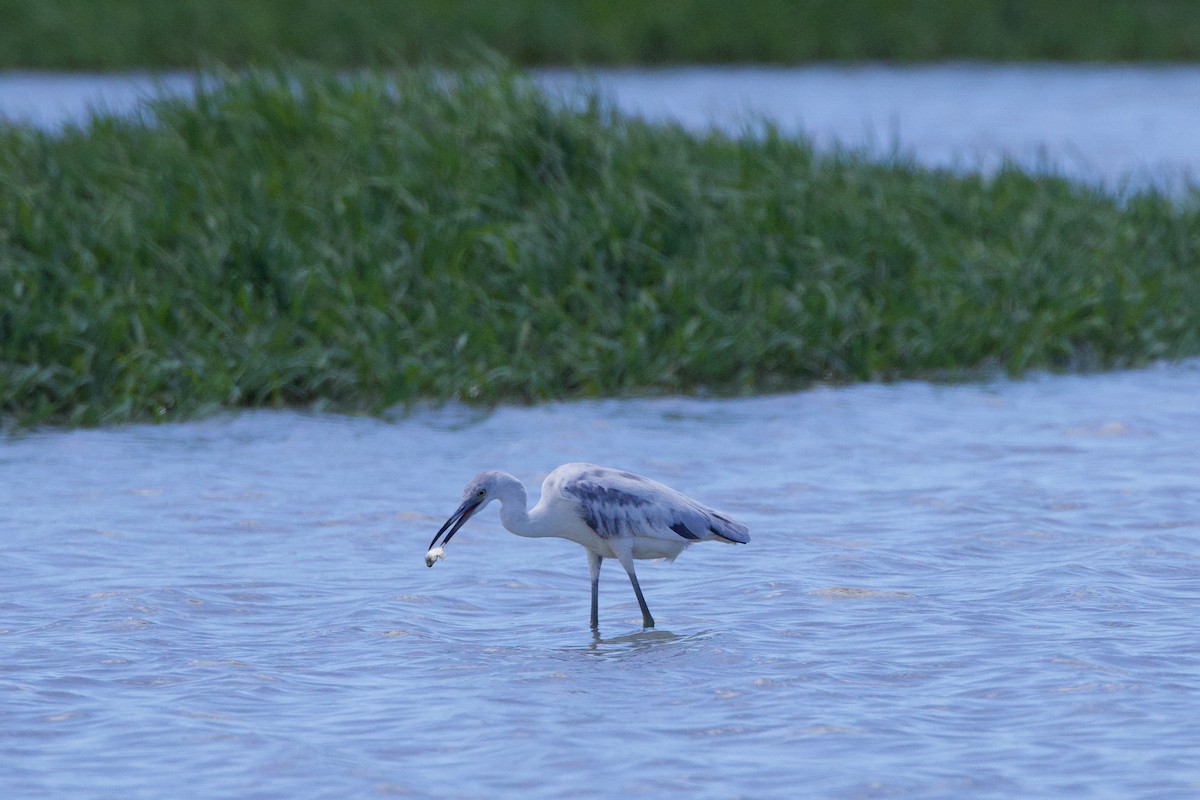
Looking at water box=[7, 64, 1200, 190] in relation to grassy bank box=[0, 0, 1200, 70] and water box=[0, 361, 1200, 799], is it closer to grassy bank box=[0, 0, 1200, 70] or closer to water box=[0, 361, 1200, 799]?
grassy bank box=[0, 0, 1200, 70]

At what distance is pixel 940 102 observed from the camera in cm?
2167

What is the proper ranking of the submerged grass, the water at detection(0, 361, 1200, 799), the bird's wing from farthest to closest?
1. the submerged grass
2. the bird's wing
3. the water at detection(0, 361, 1200, 799)

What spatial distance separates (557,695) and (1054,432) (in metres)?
4.12

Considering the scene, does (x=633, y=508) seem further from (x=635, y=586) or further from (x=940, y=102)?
(x=940, y=102)

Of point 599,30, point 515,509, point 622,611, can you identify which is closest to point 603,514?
point 515,509

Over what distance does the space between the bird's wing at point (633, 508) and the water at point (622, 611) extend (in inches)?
13.0

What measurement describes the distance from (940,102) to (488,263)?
13.3m

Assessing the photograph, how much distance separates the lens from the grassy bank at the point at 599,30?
22.4 metres

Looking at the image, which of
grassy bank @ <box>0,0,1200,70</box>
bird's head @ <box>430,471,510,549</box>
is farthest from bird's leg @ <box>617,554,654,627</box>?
grassy bank @ <box>0,0,1200,70</box>

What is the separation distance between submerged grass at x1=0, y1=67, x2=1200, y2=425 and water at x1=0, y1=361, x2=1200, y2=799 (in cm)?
36

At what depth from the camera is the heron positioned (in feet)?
17.6

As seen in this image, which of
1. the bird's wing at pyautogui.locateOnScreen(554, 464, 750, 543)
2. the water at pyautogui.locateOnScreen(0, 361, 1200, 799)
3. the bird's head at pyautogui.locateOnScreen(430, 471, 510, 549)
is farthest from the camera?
the bird's wing at pyautogui.locateOnScreen(554, 464, 750, 543)

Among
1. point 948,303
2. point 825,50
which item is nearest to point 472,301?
point 948,303

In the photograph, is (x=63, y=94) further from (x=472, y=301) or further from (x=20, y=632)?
(x=20, y=632)
